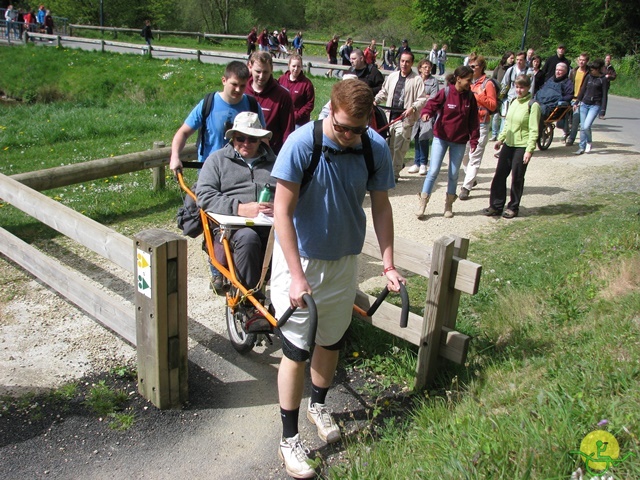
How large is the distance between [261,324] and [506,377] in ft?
5.28

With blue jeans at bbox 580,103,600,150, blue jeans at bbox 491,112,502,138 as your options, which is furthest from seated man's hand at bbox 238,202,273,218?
blue jeans at bbox 491,112,502,138

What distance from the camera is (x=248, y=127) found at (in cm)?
473

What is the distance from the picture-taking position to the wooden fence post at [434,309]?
4.02 metres

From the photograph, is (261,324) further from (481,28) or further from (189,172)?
(481,28)

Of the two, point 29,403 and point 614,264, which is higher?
point 614,264

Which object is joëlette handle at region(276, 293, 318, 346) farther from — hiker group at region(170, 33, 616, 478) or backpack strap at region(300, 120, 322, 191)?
backpack strap at region(300, 120, 322, 191)

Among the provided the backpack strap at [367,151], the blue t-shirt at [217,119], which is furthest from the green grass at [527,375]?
the blue t-shirt at [217,119]

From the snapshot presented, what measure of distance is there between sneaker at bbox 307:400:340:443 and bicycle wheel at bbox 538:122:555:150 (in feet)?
35.3

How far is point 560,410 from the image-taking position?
10.4 feet

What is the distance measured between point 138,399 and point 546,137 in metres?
11.3

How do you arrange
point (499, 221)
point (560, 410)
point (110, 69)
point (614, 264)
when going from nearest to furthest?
point (560, 410)
point (614, 264)
point (499, 221)
point (110, 69)

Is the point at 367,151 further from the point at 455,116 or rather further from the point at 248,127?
the point at 455,116

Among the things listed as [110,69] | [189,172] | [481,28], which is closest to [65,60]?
[110,69]

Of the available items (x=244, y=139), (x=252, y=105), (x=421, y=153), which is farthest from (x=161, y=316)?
(x=421, y=153)
